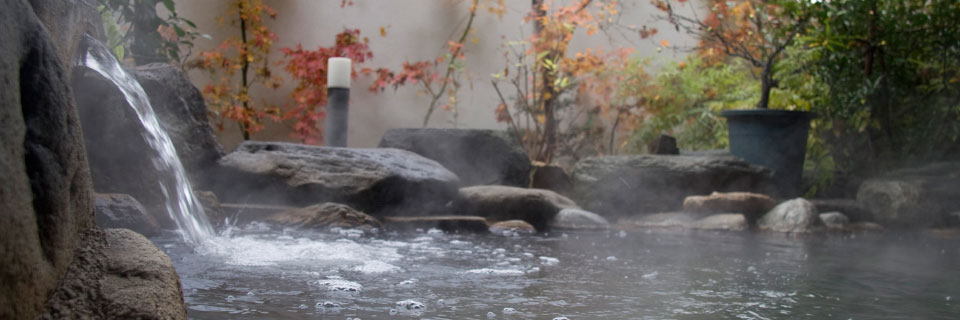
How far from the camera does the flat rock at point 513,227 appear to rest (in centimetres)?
464

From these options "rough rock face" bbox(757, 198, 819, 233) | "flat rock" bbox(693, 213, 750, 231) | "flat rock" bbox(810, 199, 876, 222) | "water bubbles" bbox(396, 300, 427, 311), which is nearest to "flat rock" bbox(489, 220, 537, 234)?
"flat rock" bbox(693, 213, 750, 231)

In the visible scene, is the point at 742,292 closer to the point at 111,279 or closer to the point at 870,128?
the point at 111,279

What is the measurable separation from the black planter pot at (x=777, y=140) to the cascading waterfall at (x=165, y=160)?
438 cm

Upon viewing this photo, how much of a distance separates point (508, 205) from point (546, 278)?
2.43 metres

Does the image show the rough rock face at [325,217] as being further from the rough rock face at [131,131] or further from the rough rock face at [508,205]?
the rough rock face at [508,205]

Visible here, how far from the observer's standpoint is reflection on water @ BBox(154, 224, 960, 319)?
201 cm

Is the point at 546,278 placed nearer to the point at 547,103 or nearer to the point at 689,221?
the point at 689,221

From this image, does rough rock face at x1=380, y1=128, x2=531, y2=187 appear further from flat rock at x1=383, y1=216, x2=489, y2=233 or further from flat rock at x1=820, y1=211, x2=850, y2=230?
flat rock at x1=820, y1=211, x2=850, y2=230

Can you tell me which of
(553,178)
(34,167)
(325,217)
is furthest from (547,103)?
(34,167)

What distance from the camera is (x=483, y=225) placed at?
184 inches

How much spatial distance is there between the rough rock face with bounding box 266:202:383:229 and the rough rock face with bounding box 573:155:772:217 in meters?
2.10

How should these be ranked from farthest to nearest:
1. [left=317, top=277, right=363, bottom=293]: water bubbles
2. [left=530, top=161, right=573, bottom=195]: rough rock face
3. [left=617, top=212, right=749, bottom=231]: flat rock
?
[left=530, top=161, right=573, bottom=195]: rough rock face, [left=617, top=212, right=749, bottom=231]: flat rock, [left=317, top=277, right=363, bottom=293]: water bubbles

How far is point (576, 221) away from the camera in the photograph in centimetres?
510

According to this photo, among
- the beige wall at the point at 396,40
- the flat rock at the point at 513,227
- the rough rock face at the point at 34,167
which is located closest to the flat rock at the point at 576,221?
the flat rock at the point at 513,227
